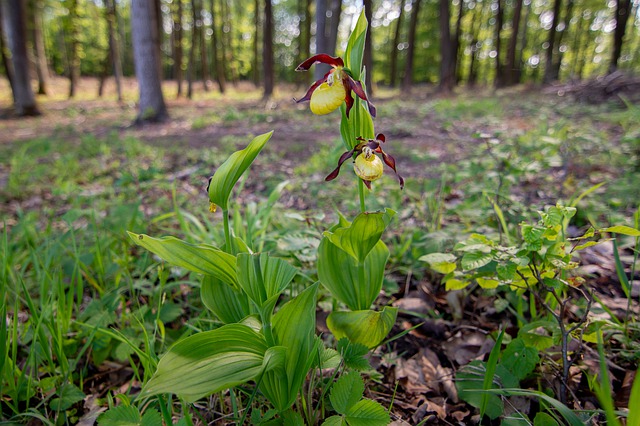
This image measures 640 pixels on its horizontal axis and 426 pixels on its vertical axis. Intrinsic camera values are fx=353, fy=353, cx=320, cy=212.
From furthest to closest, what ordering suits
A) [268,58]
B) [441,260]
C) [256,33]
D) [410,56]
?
[256,33], [410,56], [268,58], [441,260]

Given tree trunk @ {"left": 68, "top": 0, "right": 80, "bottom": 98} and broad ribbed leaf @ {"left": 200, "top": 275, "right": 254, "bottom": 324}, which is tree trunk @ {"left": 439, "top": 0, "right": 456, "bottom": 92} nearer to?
broad ribbed leaf @ {"left": 200, "top": 275, "right": 254, "bottom": 324}

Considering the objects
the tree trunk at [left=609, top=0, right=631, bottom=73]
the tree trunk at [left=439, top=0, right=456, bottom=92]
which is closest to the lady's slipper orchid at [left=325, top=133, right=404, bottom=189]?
the tree trunk at [left=439, top=0, right=456, bottom=92]

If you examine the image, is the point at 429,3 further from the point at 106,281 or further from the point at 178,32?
the point at 106,281

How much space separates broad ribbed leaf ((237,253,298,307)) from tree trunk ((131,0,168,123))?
7255mm

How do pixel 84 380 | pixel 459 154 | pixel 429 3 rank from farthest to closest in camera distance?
pixel 429 3 → pixel 459 154 → pixel 84 380

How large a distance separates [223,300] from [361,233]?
450mm

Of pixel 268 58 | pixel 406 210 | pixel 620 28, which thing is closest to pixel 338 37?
pixel 268 58

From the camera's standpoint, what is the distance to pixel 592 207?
2.06 metres

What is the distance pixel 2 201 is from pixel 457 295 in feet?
12.2

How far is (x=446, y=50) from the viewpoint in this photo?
11.3 metres

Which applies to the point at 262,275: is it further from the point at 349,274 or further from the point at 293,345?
the point at 349,274

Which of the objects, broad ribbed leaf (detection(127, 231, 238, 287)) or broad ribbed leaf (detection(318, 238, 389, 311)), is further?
broad ribbed leaf (detection(318, 238, 389, 311))

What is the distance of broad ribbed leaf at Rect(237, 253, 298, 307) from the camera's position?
0.84m

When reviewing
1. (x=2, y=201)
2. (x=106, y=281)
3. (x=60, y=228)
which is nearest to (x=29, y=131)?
(x=2, y=201)
